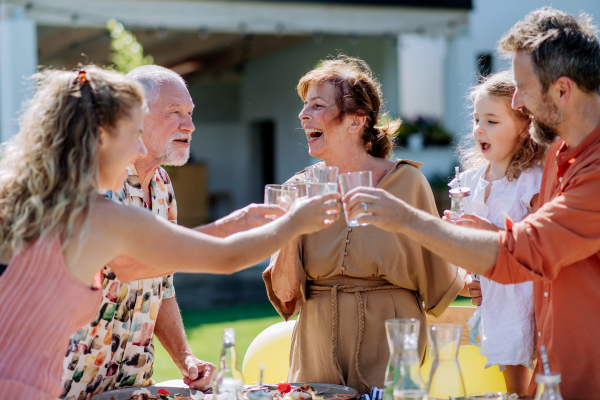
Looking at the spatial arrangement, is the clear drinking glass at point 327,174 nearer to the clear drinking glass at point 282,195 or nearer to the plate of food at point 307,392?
the clear drinking glass at point 282,195

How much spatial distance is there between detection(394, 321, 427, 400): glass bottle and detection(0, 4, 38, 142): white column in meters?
7.84

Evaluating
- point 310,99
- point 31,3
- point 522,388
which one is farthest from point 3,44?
point 522,388

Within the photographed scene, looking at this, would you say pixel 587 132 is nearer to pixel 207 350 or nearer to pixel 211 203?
pixel 207 350

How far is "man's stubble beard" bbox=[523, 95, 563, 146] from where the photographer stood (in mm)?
2117

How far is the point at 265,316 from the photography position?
7.96m

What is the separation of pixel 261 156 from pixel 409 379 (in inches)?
716

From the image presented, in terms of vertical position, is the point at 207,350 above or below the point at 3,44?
below

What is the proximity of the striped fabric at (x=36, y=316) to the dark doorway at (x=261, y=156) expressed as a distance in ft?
57.6

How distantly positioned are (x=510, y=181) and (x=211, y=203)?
674 inches

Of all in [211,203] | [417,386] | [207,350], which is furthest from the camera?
[211,203]

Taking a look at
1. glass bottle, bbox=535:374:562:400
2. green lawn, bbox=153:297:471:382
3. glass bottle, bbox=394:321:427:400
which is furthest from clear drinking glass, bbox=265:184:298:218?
green lawn, bbox=153:297:471:382

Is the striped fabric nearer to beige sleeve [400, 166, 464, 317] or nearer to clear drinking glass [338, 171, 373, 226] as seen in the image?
clear drinking glass [338, 171, 373, 226]

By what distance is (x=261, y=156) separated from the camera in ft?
64.7

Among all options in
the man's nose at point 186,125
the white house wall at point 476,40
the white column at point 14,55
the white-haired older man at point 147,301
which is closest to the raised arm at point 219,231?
the white-haired older man at point 147,301
